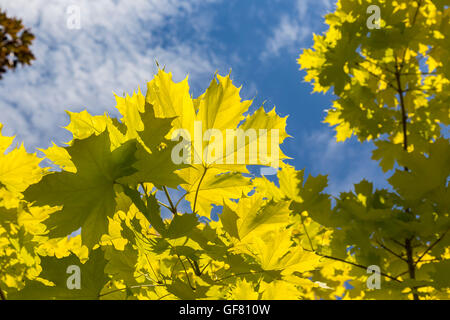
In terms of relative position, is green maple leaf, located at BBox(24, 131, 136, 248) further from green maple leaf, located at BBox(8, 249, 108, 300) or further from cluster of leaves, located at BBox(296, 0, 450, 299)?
cluster of leaves, located at BBox(296, 0, 450, 299)

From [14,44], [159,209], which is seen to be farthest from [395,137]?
[14,44]

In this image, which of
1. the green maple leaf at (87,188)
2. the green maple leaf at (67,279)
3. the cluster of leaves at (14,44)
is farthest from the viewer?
the cluster of leaves at (14,44)

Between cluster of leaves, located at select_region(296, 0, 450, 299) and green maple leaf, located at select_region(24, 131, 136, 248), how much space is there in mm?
1210

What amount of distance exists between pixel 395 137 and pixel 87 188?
3679 mm

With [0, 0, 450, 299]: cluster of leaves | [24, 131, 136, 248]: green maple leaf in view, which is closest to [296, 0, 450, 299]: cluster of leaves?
[0, 0, 450, 299]: cluster of leaves

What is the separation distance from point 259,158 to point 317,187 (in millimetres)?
990

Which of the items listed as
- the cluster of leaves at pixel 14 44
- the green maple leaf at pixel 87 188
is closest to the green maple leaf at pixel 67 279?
the green maple leaf at pixel 87 188

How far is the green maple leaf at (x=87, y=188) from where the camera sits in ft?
2.15

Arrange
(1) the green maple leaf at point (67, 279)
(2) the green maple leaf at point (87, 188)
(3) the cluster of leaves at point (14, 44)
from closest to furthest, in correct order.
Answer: (2) the green maple leaf at point (87, 188) < (1) the green maple leaf at point (67, 279) < (3) the cluster of leaves at point (14, 44)

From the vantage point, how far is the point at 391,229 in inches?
71.6

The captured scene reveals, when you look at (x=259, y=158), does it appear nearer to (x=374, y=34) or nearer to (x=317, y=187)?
(x=317, y=187)

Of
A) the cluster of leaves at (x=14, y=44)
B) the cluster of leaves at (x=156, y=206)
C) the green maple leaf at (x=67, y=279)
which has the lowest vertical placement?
the green maple leaf at (x=67, y=279)

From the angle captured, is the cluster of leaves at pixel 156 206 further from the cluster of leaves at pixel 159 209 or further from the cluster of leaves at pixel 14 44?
the cluster of leaves at pixel 14 44

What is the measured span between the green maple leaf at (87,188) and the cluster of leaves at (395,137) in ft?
3.97
